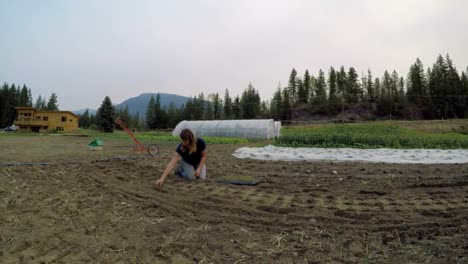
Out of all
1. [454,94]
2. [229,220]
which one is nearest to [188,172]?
[229,220]

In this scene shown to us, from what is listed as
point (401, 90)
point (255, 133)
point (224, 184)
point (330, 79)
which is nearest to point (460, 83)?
point (401, 90)

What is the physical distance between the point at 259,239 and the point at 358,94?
6226cm

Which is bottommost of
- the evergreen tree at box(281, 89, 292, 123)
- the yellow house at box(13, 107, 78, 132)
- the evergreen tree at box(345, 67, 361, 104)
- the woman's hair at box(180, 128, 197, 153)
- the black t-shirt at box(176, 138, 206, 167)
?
the black t-shirt at box(176, 138, 206, 167)

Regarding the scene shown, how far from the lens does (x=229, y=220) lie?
316cm

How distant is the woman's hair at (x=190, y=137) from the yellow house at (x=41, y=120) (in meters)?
37.2

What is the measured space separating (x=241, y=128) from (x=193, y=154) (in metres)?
19.1

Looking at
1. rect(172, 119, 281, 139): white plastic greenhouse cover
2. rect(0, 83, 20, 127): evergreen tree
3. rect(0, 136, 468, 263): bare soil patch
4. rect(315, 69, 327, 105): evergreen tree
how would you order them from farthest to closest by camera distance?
1. rect(315, 69, 327, 105): evergreen tree
2. rect(0, 83, 20, 127): evergreen tree
3. rect(172, 119, 281, 139): white plastic greenhouse cover
4. rect(0, 136, 468, 263): bare soil patch

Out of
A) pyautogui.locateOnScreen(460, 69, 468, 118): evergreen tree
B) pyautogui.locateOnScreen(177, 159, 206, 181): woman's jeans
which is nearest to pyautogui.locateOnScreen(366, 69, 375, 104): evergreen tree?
pyautogui.locateOnScreen(460, 69, 468, 118): evergreen tree

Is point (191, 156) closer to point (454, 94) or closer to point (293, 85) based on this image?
point (454, 94)

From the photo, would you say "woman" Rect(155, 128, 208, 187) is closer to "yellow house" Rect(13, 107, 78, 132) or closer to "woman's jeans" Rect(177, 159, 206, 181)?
Result: "woman's jeans" Rect(177, 159, 206, 181)

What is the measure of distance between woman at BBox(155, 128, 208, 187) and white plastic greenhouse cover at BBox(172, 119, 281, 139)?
17.6m

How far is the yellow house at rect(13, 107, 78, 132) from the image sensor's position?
35.3m

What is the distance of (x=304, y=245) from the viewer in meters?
2.51

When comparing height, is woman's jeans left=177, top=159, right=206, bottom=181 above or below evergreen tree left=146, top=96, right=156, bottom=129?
below
